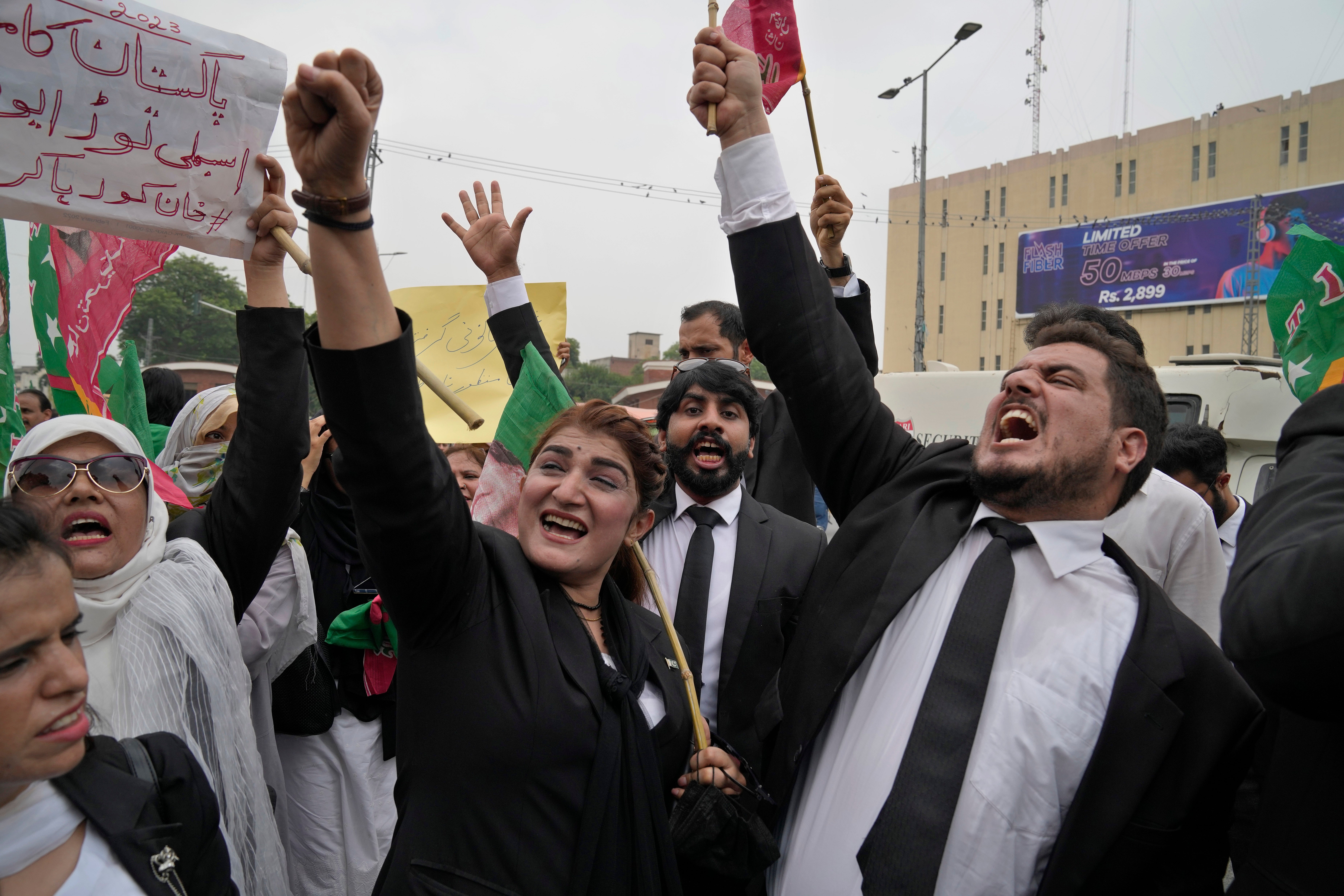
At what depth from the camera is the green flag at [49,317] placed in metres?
2.69

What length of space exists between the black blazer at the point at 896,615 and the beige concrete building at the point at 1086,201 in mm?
33493

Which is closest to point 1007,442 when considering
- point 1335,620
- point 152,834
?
point 1335,620

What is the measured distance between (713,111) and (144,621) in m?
1.73

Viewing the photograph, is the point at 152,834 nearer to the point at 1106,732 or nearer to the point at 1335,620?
the point at 1106,732

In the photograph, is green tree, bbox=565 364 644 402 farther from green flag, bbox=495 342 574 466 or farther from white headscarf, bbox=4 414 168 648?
white headscarf, bbox=4 414 168 648

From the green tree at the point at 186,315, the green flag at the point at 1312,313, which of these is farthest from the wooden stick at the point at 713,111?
the green tree at the point at 186,315

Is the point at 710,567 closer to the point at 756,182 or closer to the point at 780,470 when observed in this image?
the point at 780,470

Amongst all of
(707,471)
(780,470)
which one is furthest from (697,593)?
(780,470)

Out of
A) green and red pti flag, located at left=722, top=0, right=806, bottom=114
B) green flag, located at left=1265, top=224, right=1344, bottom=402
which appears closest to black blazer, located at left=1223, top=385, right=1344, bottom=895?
green and red pti flag, located at left=722, top=0, right=806, bottom=114

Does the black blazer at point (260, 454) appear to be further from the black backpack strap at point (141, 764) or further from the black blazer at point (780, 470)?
the black blazer at point (780, 470)

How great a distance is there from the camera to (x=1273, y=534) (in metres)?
1.36

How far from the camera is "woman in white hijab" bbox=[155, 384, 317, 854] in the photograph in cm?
264

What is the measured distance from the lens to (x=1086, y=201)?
44.1m

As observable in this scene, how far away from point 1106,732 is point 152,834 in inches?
64.1
